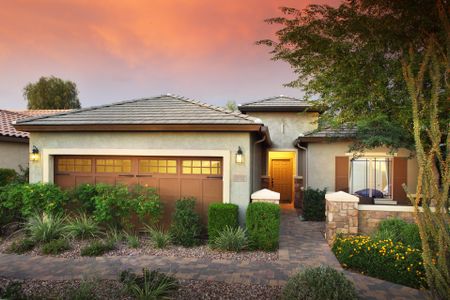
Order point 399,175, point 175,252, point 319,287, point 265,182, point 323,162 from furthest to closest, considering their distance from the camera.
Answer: point 265,182 < point 323,162 < point 399,175 < point 175,252 < point 319,287

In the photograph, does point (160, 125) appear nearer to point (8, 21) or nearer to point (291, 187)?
point (8, 21)

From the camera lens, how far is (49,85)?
36156mm

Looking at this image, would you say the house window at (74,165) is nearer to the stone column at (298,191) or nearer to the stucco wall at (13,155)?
the stucco wall at (13,155)

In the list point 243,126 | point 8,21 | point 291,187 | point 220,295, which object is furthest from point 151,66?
point 220,295

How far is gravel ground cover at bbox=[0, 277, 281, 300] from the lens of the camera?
4.23 metres

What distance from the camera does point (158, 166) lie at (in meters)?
8.12

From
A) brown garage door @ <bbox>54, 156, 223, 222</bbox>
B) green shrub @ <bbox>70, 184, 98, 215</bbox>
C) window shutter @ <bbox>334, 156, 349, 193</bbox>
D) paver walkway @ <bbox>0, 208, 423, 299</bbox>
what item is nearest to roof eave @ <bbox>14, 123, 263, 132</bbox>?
brown garage door @ <bbox>54, 156, 223, 222</bbox>

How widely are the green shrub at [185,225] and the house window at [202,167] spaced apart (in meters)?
1.04

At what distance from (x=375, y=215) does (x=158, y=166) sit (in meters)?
5.99

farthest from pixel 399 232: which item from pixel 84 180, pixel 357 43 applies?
pixel 84 180

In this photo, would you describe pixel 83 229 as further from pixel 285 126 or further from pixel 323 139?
pixel 285 126

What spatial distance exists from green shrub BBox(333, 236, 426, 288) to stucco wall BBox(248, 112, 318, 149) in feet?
27.7

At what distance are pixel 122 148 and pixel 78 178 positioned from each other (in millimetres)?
1695

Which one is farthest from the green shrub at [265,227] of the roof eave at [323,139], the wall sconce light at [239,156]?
the roof eave at [323,139]
